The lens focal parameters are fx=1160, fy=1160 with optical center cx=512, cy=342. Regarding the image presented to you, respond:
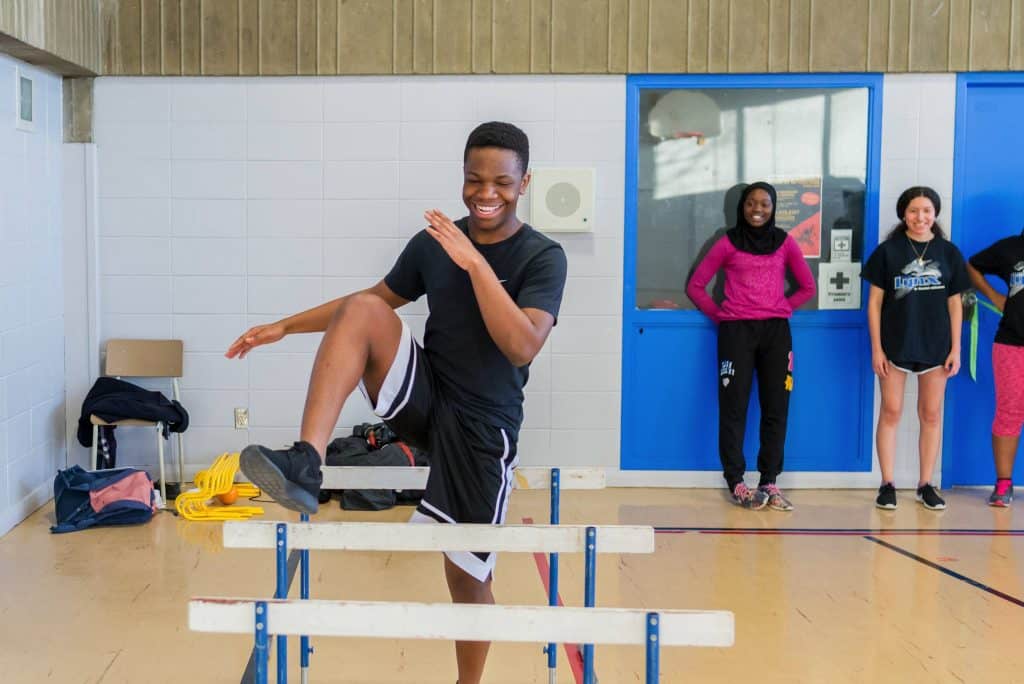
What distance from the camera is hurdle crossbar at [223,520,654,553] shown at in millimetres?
2850

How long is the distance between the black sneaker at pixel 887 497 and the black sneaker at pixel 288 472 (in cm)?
435

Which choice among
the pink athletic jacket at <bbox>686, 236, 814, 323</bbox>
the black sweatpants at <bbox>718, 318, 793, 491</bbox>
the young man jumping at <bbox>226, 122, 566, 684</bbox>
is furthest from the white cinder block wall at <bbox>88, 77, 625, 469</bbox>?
the young man jumping at <bbox>226, 122, 566, 684</bbox>

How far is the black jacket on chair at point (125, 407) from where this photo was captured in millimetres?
6008

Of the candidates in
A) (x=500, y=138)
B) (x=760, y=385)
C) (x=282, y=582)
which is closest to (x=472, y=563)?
(x=282, y=582)

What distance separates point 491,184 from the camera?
2.93m

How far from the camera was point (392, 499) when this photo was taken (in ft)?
19.8

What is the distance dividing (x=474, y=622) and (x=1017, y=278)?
490cm

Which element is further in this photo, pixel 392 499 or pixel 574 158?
pixel 574 158

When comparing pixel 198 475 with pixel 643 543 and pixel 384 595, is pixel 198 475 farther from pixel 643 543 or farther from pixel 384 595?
pixel 643 543

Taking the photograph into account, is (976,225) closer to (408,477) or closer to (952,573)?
(952,573)

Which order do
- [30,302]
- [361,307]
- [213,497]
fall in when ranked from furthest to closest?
1. [213,497]
2. [30,302]
3. [361,307]

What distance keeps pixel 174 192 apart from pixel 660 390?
297 centimetres

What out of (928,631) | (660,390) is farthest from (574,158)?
(928,631)

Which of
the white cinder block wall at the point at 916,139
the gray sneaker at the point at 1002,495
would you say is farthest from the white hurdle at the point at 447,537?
the white cinder block wall at the point at 916,139
